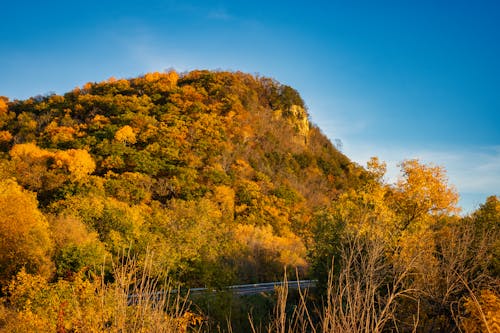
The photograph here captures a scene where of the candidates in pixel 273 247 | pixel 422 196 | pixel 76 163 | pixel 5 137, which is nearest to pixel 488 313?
pixel 422 196

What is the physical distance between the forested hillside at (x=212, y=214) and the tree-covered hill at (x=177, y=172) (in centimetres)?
20

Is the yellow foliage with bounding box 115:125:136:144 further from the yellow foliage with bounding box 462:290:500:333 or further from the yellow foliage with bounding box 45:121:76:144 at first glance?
the yellow foliage with bounding box 462:290:500:333

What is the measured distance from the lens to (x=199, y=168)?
50.0 metres

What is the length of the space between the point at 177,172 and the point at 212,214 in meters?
12.8

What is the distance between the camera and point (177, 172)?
46.5m

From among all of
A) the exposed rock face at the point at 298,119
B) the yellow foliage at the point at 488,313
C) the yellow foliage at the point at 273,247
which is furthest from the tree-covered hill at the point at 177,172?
the yellow foliage at the point at 488,313

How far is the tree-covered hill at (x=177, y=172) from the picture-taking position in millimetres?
23297

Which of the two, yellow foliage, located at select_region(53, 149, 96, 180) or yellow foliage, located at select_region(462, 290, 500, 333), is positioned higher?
yellow foliage, located at select_region(53, 149, 96, 180)

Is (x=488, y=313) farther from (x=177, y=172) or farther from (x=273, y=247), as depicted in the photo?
(x=177, y=172)

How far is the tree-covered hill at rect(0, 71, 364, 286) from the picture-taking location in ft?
76.4

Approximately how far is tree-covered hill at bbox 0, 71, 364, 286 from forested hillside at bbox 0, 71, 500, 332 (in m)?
0.20

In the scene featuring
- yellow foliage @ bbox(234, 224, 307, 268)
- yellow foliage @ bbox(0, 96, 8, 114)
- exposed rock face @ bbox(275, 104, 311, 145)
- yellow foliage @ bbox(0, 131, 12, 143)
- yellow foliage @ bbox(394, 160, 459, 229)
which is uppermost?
exposed rock face @ bbox(275, 104, 311, 145)

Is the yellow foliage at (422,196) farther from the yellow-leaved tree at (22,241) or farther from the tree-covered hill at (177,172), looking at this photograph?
the yellow-leaved tree at (22,241)

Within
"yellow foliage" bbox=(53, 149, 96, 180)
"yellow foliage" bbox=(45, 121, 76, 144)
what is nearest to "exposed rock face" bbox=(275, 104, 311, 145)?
"yellow foliage" bbox=(45, 121, 76, 144)
